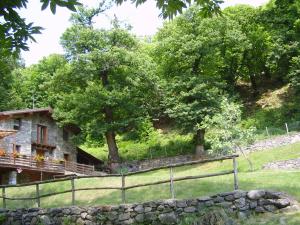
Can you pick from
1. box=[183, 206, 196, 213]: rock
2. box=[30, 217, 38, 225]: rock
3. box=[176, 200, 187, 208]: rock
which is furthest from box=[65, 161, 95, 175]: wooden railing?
box=[183, 206, 196, 213]: rock

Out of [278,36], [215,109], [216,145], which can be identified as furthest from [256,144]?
[278,36]

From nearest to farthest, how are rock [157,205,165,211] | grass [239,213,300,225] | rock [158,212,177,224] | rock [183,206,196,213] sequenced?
grass [239,213,300,225], rock [183,206,196,213], rock [158,212,177,224], rock [157,205,165,211]

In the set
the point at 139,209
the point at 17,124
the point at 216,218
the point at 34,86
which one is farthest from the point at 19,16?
the point at 34,86

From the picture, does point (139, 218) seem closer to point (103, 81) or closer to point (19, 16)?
point (19, 16)

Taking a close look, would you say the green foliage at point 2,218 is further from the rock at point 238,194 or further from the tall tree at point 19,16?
the tall tree at point 19,16

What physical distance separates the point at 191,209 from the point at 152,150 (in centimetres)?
2805

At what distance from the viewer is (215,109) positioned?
109ft

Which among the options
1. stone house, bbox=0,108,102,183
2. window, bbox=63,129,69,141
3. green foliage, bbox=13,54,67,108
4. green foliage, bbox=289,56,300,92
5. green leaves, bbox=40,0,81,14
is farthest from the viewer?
green foliage, bbox=13,54,67,108

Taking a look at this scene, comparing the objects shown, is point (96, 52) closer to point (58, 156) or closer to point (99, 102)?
point (99, 102)

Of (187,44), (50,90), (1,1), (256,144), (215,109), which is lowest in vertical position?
(1,1)

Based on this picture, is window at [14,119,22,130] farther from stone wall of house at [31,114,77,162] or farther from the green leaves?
the green leaves

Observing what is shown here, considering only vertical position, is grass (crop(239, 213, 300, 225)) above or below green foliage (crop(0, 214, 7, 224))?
below

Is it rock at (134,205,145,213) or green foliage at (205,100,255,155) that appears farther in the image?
green foliage at (205,100,255,155)

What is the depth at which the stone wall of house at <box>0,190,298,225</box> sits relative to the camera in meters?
10.9
